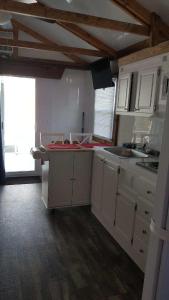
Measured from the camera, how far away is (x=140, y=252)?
2256 millimetres

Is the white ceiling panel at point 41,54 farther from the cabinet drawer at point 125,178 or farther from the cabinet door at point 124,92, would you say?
the cabinet drawer at point 125,178

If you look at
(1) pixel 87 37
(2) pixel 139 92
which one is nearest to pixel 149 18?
(2) pixel 139 92

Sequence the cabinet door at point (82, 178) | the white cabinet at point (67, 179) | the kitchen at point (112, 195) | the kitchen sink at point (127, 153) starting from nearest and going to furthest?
the kitchen at point (112, 195), the kitchen sink at point (127, 153), the white cabinet at point (67, 179), the cabinet door at point (82, 178)

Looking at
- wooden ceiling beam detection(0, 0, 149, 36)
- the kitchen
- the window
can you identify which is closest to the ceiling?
wooden ceiling beam detection(0, 0, 149, 36)

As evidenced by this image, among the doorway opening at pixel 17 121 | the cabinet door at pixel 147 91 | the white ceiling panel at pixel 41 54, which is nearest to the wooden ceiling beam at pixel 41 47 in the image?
the white ceiling panel at pixel 41 54

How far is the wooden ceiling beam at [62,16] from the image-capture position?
2.32 m

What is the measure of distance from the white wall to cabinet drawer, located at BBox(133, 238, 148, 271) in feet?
9.51

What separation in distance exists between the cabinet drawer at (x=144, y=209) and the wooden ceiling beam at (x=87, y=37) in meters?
2.48

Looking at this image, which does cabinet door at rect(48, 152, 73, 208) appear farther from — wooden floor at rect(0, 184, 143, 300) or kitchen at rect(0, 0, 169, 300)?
wooden floor at rect(0, 184, 143, 300)

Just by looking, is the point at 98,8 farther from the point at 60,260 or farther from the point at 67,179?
the point at 60,260

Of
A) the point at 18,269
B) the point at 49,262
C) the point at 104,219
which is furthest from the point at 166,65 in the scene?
the point at 18,269

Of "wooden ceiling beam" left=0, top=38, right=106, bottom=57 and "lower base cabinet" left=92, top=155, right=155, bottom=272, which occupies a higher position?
"wooden ceiling beam" left=0, top=38, right=106, bottom=57

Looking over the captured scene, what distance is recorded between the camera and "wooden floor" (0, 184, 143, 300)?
2012 millimetres

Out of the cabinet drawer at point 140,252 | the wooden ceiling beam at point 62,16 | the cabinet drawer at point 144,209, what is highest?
the wooden ceiling beam at point 62,16
